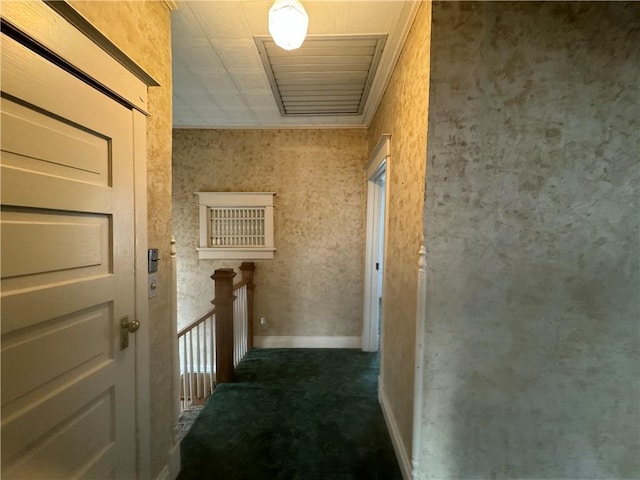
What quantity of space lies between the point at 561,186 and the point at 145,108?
77.1 inches

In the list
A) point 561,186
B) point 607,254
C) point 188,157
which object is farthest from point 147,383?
point 188,157

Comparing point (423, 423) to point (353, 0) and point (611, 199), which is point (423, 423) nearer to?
point (611, 199)

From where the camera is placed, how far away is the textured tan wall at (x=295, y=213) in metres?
3.09

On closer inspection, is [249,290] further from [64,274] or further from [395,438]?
[64,274]

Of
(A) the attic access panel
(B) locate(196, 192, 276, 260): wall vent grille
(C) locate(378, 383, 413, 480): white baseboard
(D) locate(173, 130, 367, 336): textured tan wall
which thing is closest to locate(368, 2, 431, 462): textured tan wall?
(C) locate(378, 383, 413, 480): white baseboard

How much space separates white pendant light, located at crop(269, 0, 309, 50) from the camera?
1.22 metres

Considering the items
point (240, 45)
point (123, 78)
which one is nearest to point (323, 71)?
point (240, 45)

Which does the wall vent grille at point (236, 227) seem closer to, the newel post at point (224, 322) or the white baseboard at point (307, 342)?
the newel post at point (224, 322)

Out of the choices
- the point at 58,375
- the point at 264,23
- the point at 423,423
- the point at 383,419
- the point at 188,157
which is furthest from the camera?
the point at 188,157

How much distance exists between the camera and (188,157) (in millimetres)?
3131

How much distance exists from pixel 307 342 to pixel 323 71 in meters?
2.79

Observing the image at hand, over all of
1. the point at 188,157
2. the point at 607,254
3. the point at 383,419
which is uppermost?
the point at 188,157

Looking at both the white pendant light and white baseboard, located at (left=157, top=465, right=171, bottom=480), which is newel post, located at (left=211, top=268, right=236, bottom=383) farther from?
the white pendant light

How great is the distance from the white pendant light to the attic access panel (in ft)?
1.29
